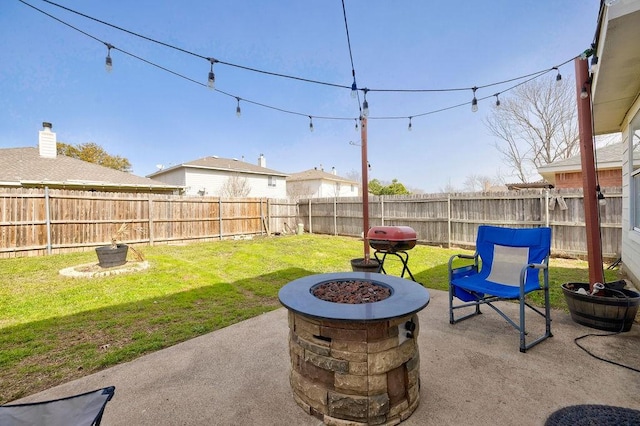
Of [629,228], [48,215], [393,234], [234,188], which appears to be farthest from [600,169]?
[234,188]

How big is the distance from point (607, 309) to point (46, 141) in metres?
17.1

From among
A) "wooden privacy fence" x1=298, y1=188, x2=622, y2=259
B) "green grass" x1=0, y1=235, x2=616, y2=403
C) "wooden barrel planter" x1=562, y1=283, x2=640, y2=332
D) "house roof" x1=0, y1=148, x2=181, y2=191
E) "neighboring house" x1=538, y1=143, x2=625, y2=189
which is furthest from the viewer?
"house roof" x1=0, y1=148, x2=181, y2=191

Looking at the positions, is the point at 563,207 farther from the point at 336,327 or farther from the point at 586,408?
the point at 336,327

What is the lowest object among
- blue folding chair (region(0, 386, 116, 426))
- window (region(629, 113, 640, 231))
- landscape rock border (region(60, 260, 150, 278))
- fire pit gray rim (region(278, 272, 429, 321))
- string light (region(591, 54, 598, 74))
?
landscape rock border (region(60, 260, 150, 278))

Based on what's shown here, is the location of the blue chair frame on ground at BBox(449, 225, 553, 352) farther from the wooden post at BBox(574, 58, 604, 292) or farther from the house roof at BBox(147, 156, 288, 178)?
the house roof at BBox(147, 156, 288, 178)

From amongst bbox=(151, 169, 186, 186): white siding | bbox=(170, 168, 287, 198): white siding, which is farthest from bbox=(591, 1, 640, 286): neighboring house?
bbox=(151, 169, 186, 186): white siding

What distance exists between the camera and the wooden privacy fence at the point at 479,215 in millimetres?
6258

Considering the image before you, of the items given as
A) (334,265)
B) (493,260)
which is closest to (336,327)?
(493,260)

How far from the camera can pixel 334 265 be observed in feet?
21.1

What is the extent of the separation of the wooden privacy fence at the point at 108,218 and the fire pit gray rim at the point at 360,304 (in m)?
8.85

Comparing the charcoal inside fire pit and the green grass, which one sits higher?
the charcoal inside fire pit

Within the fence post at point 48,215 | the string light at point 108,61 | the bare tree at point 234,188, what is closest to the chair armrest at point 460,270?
the string light at point 108,61

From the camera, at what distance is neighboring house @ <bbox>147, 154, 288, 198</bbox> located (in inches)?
656

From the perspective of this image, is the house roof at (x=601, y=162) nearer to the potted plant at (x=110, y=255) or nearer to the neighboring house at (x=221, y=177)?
the potted plant at (x=110, y=255)
